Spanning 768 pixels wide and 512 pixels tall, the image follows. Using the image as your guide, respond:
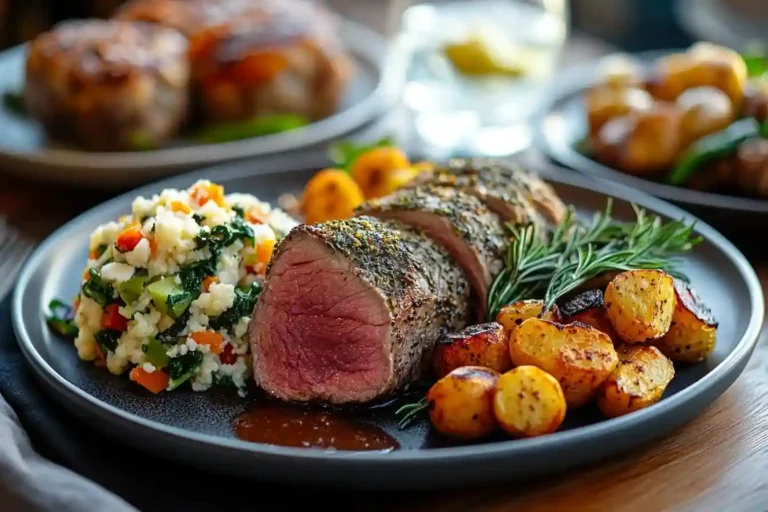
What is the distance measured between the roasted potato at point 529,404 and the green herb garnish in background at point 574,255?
0.28m

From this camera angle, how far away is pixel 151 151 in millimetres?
3756

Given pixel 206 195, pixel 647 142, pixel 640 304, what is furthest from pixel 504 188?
pixel 647 142

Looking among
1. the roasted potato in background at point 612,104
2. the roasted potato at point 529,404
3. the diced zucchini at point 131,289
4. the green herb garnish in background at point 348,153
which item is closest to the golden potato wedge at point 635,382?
the roasted potato at point 529,404

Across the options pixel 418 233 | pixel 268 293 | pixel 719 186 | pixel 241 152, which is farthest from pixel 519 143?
pixel 268 293

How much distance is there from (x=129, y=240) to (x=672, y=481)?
134 cm

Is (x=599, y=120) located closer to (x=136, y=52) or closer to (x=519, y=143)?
(x=519, y=143)

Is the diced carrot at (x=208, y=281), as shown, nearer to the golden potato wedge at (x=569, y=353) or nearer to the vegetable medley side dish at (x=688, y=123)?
the golden potato wedge at (x=569, y=353)

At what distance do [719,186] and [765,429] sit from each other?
1470 mm

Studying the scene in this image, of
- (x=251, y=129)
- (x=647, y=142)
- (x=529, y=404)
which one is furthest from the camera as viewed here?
(x=251, y=129)

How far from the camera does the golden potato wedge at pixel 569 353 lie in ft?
6.55

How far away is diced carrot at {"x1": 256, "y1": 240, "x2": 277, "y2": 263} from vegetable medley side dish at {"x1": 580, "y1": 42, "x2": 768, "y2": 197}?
5.28 feet

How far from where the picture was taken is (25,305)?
2488 millimetres

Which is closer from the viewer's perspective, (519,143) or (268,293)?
(268,293)

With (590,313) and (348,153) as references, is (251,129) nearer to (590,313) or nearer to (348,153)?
(348,153)
